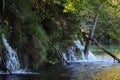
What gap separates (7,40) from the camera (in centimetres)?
1844

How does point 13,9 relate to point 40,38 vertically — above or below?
above

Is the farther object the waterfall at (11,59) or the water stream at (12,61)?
the waterfall at (11,59)

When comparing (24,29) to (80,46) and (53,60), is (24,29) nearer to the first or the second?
(53,60)

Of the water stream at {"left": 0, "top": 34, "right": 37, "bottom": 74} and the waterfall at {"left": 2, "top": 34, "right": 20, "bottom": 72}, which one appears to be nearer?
the water stream at {"left": 0, "top": 34, "right": 37, "bottom": 74}

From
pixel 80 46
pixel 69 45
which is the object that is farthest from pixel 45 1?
pixel 80 46

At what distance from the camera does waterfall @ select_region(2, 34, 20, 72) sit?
18484mm

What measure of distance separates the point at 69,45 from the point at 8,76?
10160 mm

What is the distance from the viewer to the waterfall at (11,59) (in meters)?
18.5

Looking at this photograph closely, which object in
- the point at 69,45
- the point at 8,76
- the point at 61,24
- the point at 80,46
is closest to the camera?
the point at 8,76

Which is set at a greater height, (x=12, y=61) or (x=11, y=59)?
(x=11, y=59)

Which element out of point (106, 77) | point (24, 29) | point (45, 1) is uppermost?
point (45, 1)

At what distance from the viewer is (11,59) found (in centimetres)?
1870

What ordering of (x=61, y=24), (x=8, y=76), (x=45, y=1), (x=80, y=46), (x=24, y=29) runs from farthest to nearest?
1. (x=80, y=46)
2. (x=61, y=24)
3. (x=45, y=1)
4. (x=24, y=29)
5. (x=8, y=76)

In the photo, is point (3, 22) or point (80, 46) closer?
point (3, 22)
